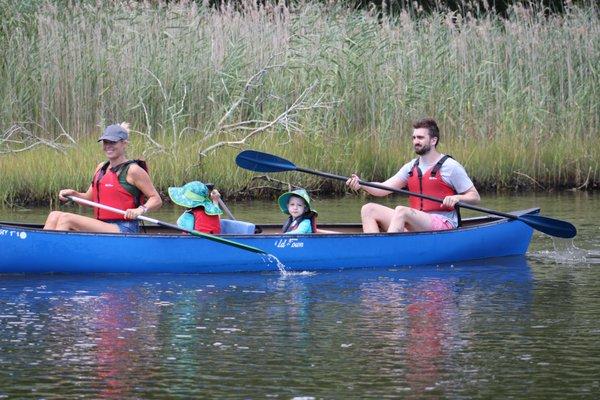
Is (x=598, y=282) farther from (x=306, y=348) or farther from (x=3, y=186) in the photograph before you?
(x=3, y=186)

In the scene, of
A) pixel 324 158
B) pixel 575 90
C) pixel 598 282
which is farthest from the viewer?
pixel 575 90

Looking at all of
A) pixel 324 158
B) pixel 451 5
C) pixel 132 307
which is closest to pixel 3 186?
pixel 324 158

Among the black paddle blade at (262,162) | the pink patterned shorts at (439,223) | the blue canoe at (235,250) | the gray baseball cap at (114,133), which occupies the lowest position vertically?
the blue canoe at (235,250)

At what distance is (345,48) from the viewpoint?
13.8 m

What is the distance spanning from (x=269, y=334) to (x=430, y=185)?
321 cm

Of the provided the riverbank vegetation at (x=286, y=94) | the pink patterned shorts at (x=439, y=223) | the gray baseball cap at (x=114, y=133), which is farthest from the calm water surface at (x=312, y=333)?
the riverbank vegetation at (x=286, y=94)

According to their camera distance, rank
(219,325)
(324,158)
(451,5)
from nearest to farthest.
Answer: (219,325) < (324,158) < (451,5)

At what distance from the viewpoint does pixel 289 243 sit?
30.1 ft

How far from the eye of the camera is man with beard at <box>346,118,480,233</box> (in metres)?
9.59

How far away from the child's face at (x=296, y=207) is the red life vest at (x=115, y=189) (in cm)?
102

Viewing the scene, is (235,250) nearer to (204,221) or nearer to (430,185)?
(204,221)

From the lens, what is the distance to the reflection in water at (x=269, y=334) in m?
5.75

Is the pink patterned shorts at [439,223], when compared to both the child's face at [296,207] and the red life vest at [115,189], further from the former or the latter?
the red life vest at [115,189]

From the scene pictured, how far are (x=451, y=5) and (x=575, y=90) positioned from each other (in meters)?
7.78
